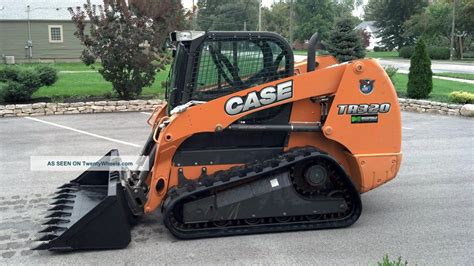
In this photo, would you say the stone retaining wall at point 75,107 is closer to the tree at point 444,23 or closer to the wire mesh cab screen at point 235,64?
the wire mesh cab screen at point 235,64

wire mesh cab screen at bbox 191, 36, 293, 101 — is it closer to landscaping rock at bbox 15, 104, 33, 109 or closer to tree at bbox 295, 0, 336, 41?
landscaping rock at bbox 15, 104, 33, 109

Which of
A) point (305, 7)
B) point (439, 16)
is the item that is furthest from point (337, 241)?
point (305, 7)

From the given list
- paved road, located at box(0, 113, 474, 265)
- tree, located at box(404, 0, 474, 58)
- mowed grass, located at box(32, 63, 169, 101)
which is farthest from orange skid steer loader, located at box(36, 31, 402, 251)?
tree, located at box(404, 0, 474, 58)

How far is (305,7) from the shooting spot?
204ft

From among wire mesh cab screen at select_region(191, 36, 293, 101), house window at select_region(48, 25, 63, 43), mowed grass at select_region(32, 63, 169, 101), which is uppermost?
house window at select_region(48, 25, 63, 43)

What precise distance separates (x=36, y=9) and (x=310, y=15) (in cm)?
3536

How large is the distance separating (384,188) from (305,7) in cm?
5774

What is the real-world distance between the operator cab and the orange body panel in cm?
24

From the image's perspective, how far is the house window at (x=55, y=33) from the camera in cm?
3553

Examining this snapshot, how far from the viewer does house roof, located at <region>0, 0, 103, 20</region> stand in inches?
1389

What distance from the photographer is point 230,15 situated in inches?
2414

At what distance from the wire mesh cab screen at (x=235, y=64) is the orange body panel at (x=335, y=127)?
0.77ft

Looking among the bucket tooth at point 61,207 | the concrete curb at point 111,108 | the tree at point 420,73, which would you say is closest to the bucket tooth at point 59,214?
the bucket tooth at point 61,207

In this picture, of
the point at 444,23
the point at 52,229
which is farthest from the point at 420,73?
the point at 444,23
